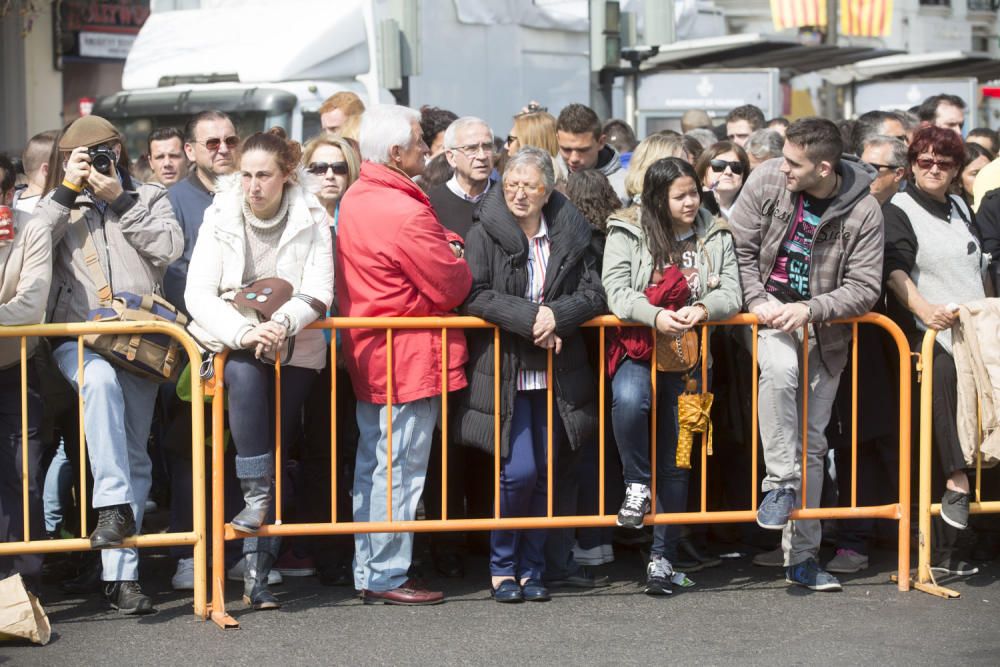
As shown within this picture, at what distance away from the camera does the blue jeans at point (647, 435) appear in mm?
6648

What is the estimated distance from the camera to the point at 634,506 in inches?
261

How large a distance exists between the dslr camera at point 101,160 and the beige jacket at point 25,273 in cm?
35

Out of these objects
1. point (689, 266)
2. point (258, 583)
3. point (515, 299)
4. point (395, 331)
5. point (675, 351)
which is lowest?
point (258, 583)

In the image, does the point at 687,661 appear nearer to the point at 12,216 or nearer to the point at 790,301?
the point at 790,301

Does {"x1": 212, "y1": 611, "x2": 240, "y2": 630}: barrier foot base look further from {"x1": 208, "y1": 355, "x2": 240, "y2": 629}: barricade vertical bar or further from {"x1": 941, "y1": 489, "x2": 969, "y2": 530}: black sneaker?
{"x1": 941, "y1": 489, "x2": 969, "y2": 530}: black sneaker

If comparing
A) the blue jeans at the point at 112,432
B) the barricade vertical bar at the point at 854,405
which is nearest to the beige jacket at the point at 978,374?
the barricade vertical bar at the point at 854,405

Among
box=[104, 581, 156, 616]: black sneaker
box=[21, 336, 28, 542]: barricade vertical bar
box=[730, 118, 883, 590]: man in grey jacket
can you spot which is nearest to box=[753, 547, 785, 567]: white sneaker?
box=[730, 118, 883, 590]: man in grey jacket

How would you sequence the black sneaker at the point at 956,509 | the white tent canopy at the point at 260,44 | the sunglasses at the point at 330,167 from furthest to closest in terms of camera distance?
1. the white tent canopy at the point at 260,44
2. the sunglasses at the point at 330,167
3. the black sneaker at the point at 956,509

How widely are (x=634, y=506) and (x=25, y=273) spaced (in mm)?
2690

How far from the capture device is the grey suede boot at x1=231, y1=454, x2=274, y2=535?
636 centimetres

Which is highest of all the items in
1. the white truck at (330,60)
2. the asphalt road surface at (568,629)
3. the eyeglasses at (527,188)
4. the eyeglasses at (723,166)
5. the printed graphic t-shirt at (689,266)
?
the white truck at (330,60)

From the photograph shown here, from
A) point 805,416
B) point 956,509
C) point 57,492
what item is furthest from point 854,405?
point 57,492

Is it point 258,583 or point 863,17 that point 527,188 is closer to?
point 258,583

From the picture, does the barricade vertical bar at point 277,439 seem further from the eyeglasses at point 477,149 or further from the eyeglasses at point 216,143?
the eyeglasses at point 216,143
